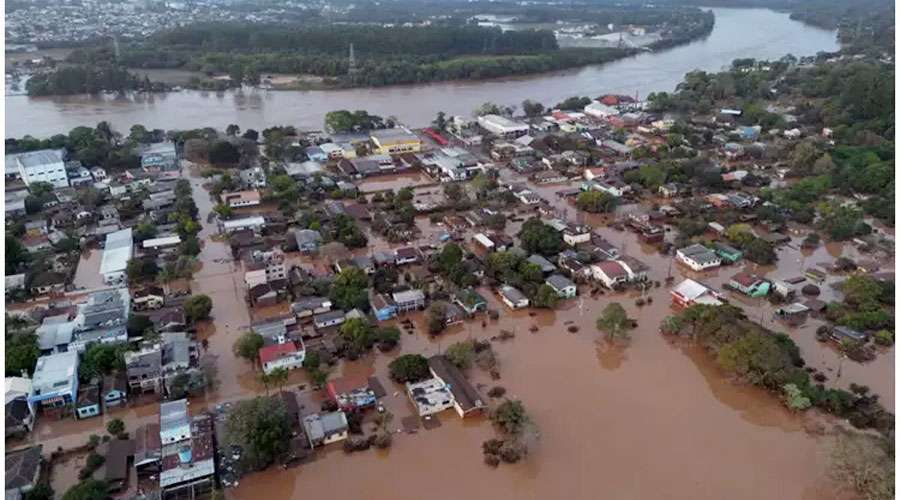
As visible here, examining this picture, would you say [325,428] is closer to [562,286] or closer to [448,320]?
[448,320]

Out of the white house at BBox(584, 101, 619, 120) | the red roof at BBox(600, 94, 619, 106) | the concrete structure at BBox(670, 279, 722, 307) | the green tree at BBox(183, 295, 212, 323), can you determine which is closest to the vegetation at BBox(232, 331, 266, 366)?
the green tree at BBox(183, 295, 212, 323)

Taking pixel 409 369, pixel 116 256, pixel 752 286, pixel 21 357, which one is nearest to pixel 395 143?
pixel 116 256

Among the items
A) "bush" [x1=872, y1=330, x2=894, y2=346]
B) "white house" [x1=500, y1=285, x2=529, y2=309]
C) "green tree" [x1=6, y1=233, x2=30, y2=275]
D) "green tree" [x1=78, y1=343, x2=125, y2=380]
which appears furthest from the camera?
"green tree" [x1=6, y1=233, x2=30, y2=275]

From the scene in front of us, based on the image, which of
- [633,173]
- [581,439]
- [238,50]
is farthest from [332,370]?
[238,50]

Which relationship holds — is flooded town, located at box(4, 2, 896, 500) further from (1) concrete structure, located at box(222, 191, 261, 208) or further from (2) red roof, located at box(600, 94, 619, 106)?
(2) red roof, located at box(600, 94, 619, 106)

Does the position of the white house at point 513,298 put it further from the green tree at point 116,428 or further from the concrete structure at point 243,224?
the green tree at point 116,428
